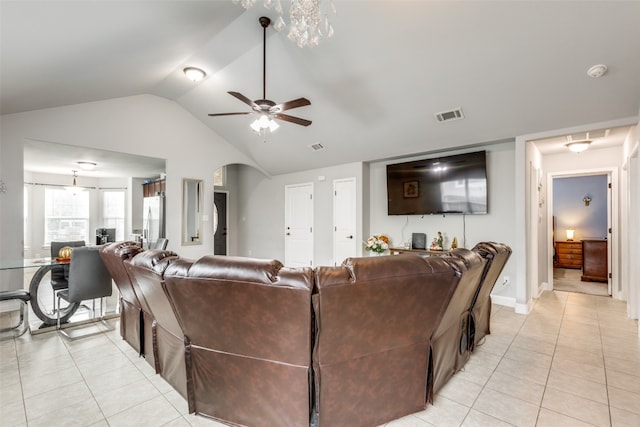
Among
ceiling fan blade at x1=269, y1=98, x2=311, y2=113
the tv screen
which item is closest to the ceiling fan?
ceiling fan blade at x1=269, y1=98, x2=311, y2=113

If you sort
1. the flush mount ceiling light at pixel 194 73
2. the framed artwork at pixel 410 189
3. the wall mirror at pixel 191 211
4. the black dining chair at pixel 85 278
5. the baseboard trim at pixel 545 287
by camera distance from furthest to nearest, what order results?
the wall mirror at pixel 191 211, the baseboard trim at pixel 545 287, the framed artwork at pixel 410 189, the flush mount ceiling light at pixel 194 73, the black dining chair at pixel 85 278

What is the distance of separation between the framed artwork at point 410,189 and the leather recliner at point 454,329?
2.80 meters

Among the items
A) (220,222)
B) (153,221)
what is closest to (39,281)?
(153,221)

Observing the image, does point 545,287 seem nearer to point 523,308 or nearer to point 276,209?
point 523,308

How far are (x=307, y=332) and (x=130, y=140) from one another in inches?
196

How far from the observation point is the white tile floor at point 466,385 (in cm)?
179

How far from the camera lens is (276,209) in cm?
732

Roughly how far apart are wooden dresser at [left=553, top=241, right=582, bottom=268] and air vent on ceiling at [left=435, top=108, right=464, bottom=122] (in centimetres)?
551

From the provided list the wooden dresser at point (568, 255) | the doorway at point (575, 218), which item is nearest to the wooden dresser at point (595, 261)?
the doorway at point (575, 218)

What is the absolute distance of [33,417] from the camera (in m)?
1.80

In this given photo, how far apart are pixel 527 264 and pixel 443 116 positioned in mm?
2359

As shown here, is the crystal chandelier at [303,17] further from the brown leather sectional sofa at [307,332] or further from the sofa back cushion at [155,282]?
the sofa back cushion at [155,282]

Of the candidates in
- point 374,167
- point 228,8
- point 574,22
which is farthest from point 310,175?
point 574,22

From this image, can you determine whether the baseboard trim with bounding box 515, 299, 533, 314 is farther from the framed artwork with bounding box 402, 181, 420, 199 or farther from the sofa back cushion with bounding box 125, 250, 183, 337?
the sofa back cushion with bounding box 125, 250, 183, 337
